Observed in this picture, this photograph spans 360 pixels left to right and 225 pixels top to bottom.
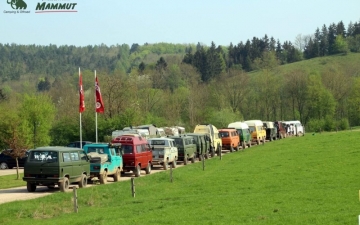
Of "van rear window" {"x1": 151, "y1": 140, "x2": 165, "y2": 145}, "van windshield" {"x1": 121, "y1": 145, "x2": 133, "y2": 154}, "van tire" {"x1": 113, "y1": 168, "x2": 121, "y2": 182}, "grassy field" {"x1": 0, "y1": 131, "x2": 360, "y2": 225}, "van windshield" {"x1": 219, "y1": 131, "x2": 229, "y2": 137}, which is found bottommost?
"grassy field" {"x1": 0, "y1": 131, "x2": 360, "y2": 225}

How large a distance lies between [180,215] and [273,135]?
56.6 meters

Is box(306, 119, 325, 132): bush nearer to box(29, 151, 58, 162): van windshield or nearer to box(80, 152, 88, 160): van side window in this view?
box(80, 152, 88, 160): van side window

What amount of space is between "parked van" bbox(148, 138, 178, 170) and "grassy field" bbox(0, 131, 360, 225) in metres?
4.62

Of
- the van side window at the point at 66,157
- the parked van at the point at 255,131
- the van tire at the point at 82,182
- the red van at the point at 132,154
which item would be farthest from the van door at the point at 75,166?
the parked van at the point at 255,131

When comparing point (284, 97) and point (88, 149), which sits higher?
point (284, 97)

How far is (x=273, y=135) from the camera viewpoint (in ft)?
233

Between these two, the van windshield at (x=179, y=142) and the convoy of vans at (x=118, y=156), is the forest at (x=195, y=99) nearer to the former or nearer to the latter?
the convoy of vans at (x=118, y=156)

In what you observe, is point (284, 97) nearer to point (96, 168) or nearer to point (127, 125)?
point (127, 125)

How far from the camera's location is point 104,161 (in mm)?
27953

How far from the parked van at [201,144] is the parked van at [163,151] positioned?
17.7ft

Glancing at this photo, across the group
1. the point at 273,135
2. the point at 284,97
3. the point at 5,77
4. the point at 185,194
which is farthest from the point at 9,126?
the point at 5,77

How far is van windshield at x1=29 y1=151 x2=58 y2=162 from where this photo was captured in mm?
23734

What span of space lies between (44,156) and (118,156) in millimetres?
6340

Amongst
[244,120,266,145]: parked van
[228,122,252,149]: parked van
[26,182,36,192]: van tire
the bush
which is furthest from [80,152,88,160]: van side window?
the bush
